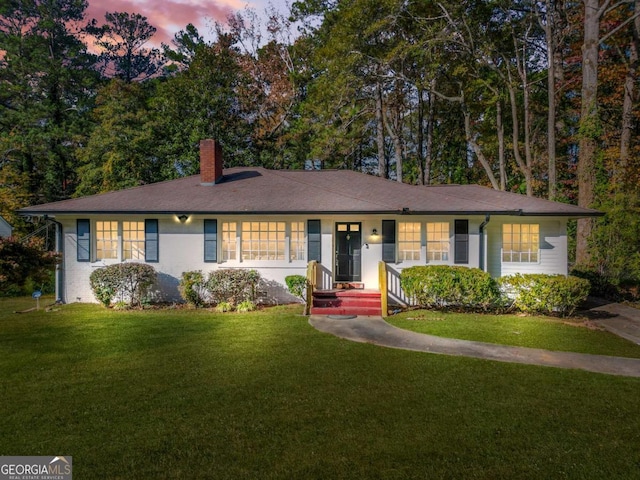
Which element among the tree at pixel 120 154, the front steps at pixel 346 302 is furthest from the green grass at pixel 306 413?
the tree at pixel 120 154

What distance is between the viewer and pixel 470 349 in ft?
22.9

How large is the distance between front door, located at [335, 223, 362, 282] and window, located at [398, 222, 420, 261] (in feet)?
4.31

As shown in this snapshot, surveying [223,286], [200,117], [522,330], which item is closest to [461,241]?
[522,330]

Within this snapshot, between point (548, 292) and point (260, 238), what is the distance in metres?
8.39

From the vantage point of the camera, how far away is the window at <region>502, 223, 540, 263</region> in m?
11.5

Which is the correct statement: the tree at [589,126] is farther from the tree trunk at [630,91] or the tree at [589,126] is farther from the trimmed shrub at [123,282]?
the trimmed shrub at [123,282]

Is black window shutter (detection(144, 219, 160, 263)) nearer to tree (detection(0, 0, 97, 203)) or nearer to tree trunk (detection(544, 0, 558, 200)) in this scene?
tree (detection(0, 0, 97, 203))

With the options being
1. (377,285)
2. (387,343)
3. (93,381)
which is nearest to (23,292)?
(93,381)

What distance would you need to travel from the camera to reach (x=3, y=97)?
2452cm

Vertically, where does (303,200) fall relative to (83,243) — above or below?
above

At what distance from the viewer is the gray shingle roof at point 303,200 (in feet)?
36.4

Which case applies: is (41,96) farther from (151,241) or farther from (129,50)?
(151,241)

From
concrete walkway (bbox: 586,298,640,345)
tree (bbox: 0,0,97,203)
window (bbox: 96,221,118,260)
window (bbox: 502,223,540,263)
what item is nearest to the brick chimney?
window (bbox: 96,221,118,260)

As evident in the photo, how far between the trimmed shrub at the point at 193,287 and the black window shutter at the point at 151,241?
1.29m
